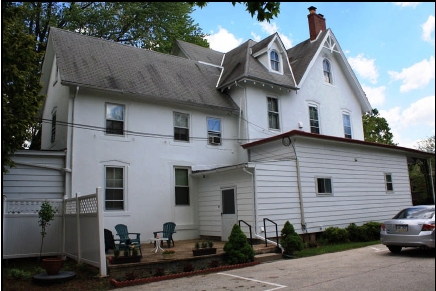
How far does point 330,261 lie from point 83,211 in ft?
23.4

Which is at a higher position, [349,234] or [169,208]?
[169,208]

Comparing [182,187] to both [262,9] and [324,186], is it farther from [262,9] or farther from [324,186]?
[262,9]

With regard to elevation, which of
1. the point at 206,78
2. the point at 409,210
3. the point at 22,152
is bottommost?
the point at 409,210

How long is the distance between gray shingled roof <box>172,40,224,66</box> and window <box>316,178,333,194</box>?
9.89 m

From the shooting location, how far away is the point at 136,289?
8.22m

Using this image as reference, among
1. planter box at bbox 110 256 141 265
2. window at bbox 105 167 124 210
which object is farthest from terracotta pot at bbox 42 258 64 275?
window at bbox 105 167 124 210

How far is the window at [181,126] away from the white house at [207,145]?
5 cm

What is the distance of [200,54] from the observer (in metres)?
22.2

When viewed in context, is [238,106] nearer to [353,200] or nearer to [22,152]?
[353,200]

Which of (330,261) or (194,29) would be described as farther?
(194,29)

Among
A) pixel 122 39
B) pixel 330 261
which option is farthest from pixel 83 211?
pixel 122 39

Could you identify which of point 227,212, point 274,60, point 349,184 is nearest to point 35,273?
point 227,212

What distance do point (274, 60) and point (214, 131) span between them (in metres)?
5.56

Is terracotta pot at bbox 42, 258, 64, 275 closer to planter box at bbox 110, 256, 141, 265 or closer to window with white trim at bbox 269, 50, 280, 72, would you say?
planter box at bbox 110, 256, 141, 265
